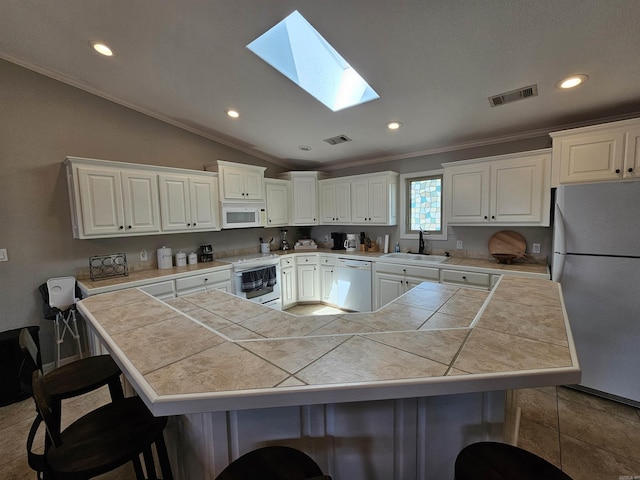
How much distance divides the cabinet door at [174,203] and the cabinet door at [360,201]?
96.4 inches

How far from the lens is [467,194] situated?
3.33 metres

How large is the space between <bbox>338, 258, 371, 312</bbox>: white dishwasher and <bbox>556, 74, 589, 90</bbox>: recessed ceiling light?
2.72 metres

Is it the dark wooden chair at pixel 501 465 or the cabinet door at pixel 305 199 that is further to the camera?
the cabinet door at pixel 305 199

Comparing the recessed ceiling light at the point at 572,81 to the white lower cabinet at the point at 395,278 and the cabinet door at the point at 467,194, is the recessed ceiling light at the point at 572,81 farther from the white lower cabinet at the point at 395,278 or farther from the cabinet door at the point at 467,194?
the white lower cabinet at the point at 395,278

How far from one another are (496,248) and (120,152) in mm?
4738

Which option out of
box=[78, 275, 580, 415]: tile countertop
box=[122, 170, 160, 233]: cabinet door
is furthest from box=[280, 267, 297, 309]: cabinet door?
box=[78, 275, 580, 415]: tile countertop

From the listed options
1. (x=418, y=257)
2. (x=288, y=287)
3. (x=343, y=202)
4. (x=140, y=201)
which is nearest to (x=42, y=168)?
(x=140, y=201)

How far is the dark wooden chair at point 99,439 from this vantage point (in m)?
0.97

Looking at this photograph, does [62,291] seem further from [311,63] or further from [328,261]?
[311,63]

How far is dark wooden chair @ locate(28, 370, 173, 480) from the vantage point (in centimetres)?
97

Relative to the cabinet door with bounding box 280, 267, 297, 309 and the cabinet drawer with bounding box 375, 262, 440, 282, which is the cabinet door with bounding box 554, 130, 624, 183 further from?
the cabinet door with bounding box 280, 267, 297, 309

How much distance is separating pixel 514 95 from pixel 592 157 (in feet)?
2.96

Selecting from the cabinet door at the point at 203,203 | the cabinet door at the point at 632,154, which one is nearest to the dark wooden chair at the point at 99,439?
the cabinet door at the point at 203,203

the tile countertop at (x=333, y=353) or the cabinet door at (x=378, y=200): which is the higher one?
the cabinet door at (x=378, y=200)
